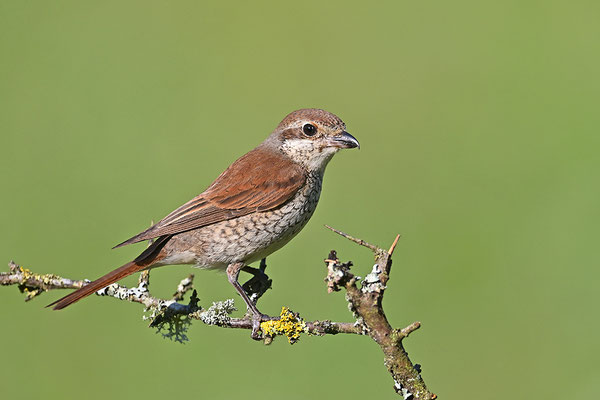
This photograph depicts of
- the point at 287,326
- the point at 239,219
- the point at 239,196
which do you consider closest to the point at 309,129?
the point at 239,196

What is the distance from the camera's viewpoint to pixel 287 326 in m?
3.44

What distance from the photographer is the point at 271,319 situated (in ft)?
11.9

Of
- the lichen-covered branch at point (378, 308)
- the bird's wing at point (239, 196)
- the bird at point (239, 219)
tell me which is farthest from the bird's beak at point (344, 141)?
the lichen-covered branch at point (378, 308)

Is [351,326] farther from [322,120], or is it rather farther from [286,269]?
[286,269]

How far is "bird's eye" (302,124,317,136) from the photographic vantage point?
475cm

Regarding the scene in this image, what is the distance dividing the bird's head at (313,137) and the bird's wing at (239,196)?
0.44ft

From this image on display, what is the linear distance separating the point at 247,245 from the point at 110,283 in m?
0.92

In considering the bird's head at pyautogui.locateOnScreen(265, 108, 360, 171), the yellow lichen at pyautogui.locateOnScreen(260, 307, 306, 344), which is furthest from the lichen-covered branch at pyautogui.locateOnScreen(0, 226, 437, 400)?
the bird's head at pyautogui.locateOnScreen(265, 108, 360, 171)

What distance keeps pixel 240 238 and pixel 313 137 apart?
879 mm

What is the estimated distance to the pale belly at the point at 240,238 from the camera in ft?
14.3

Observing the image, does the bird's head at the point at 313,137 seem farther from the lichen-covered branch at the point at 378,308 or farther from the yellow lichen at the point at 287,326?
the lichen-covered branch at the point at 378,308

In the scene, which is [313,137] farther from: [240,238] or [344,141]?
[240,238]

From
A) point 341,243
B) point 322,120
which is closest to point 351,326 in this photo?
point 322,120

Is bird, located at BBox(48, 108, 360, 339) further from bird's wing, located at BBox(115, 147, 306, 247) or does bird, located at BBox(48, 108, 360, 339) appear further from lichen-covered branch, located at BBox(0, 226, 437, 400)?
lichen-covered branch, located at BBox(0, 226, 437, 400)
